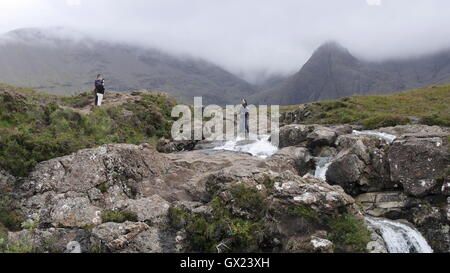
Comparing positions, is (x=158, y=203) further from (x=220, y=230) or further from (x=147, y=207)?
(x=220, y=230)

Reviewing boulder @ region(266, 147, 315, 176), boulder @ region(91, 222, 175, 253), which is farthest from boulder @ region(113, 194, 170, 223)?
boulder @ region(266, 147, 315, 176)

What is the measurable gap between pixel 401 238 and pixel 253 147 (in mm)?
19446

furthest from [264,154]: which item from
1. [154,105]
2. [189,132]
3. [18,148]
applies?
[18,148]

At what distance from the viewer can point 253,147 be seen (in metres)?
36.1

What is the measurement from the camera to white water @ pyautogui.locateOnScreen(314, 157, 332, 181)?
27308 mm

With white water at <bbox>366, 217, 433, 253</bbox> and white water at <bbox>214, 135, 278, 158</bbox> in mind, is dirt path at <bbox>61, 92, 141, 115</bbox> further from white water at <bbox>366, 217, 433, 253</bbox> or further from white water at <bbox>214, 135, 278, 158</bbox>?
white water at <bbox>366, 217, 433, 253</bbox>

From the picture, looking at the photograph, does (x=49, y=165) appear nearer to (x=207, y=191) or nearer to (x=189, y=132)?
(x=207, y=191)

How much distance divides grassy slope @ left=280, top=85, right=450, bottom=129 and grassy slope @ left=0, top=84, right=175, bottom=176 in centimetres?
2401

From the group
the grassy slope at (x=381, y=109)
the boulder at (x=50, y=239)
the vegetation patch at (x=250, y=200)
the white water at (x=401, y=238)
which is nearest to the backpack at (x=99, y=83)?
the boulder at (x=50, y=239)

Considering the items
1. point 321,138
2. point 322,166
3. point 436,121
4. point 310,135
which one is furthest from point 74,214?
point 436,121

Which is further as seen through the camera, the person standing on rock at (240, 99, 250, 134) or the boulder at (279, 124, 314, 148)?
the person standing on rock at (240, 99, 250, 134)

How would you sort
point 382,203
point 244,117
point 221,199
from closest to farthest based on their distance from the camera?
1. point 221,199
2. point 382,203
3. point 244,117

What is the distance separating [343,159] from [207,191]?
1137 centimetres
